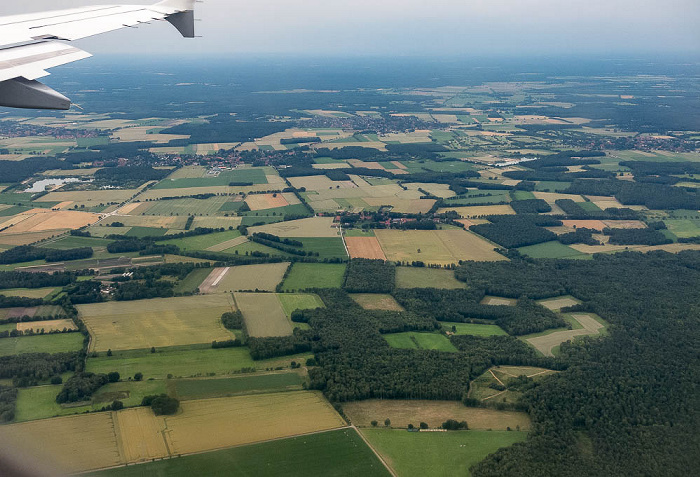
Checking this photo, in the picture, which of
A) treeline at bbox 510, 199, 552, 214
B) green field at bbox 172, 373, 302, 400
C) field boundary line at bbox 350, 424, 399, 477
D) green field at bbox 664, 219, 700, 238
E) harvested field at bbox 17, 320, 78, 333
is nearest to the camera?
field boundary line at bbox 350, 424, 399, 477

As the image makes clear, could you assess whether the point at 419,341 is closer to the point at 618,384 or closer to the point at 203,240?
the point at 618,384

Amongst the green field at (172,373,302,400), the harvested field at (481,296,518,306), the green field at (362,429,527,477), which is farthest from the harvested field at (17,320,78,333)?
the harvested field at (481,296,518,306)

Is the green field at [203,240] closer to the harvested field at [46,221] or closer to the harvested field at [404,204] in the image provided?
the harvested field at [46,221]

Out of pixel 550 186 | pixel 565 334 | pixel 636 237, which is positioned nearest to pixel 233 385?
pixel 565 334

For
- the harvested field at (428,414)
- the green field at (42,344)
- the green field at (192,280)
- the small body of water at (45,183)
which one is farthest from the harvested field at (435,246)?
the small body of water at (45,183)

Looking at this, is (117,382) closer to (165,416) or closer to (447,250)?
(165,416)

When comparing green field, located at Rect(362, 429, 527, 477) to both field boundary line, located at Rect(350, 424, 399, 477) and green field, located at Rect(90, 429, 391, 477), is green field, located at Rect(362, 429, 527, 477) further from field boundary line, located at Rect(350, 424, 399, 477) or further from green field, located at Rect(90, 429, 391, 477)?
green field, located at Rect(90, 429, 391, 477)
